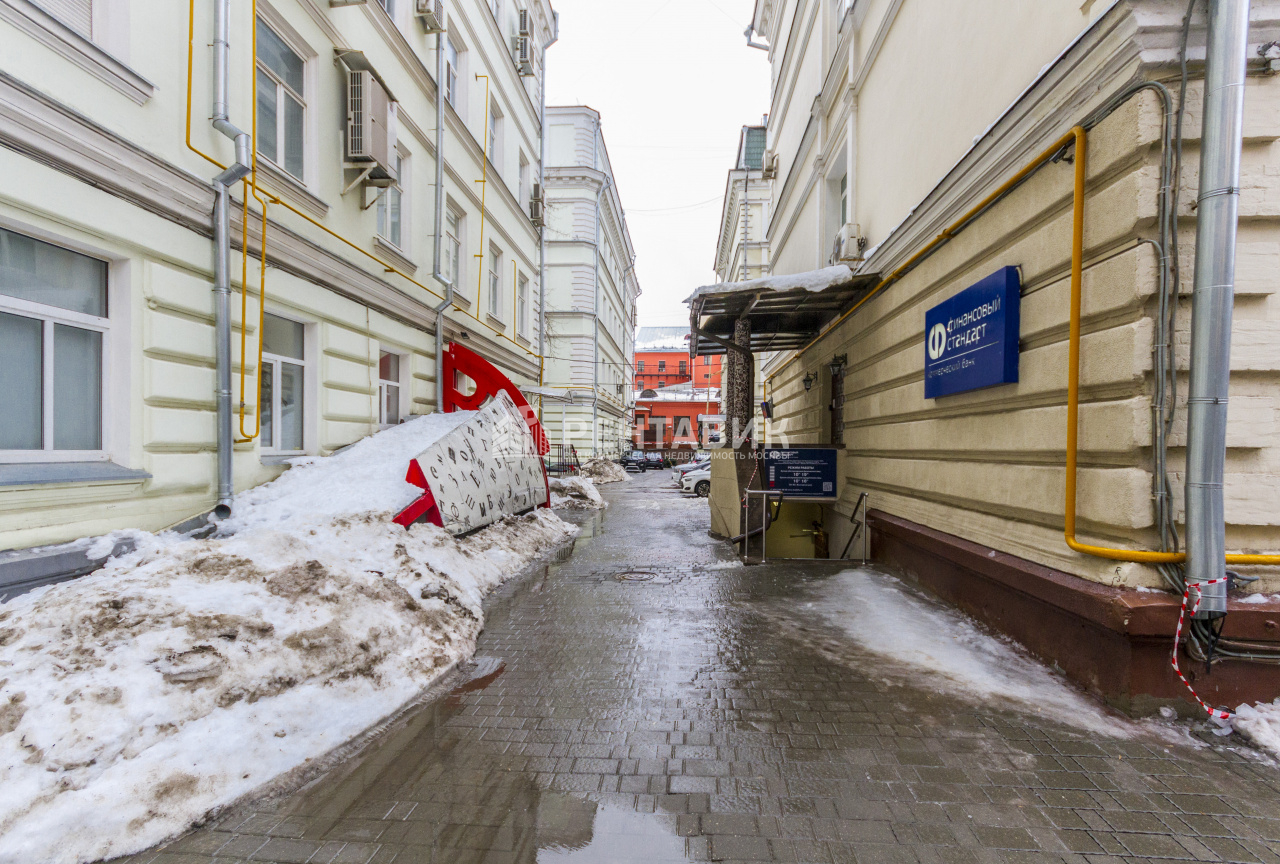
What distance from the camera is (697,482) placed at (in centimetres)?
1989

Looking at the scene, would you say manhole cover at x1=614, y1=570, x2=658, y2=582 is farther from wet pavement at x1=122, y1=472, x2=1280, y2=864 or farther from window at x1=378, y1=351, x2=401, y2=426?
window at x1=378, y1=351, x2=401, y2=426

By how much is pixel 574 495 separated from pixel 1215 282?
13957 millimetres

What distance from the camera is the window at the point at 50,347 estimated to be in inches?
169

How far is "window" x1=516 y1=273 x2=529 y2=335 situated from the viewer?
17.0m

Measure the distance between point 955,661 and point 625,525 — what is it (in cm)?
836

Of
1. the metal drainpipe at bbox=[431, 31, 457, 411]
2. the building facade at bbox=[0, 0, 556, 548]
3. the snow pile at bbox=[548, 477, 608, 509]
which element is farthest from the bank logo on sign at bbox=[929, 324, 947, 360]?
the snow pile at bbox=[548, 477, 608, 509]

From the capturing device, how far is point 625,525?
483 inches

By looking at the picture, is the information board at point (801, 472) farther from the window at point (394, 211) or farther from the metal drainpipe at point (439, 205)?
the window at point (394, 211)

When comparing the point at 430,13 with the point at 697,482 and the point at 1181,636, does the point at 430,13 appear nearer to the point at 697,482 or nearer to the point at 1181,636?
the point at 1181,636

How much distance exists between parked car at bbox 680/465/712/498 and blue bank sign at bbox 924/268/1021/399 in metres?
13.6

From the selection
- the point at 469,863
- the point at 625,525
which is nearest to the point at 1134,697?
the point at 469,863

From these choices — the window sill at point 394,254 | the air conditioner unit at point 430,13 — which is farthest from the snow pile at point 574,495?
the air conditioner unit at point 430,13

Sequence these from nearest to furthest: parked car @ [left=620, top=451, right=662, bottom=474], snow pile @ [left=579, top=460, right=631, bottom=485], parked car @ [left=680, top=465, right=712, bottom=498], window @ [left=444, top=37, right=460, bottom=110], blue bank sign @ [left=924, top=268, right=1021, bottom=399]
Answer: blue bank sign @ [left=924, top=268, right=1021, bottom=399] → window @ [left=444, top=37, right=460, bottom=110] → parked car @ [left=680, top=465, right=712, bottom=498] → snow pile @ [left=579, top=460, right=631, bottom=485] → parked car @ [left=620, top=451, right=662, bottom=474]

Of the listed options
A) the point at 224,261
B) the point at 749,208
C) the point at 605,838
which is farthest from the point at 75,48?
the point at 749,208
